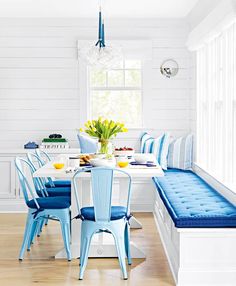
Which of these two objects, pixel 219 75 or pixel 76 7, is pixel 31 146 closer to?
pixel 76 7

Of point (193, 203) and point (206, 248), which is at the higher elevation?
A: point (193, 203)

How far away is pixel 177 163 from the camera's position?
24.7 feet

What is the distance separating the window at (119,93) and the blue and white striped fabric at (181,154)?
69 cm

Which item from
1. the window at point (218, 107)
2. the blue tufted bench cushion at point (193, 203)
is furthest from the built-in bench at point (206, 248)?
the window at point (218, 107)

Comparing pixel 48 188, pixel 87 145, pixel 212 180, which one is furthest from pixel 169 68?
pixel 48 188

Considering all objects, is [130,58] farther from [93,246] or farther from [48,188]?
[93,246]

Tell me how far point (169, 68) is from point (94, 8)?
1.40 metres

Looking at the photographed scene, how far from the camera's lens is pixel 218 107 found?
602 cm

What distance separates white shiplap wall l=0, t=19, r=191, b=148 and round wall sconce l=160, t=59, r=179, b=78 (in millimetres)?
61

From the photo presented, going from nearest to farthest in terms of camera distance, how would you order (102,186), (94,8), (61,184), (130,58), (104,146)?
(102,186), (104,146), (61,184), (94,8), (130,58)

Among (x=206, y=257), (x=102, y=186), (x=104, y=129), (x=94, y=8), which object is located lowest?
(x=206, y=257)

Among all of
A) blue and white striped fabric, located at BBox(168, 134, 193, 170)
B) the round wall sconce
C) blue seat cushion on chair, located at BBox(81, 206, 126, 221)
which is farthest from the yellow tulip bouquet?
the round wall sconce

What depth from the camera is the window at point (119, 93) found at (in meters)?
7.96

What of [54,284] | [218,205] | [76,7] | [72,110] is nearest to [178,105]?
[72,110]
